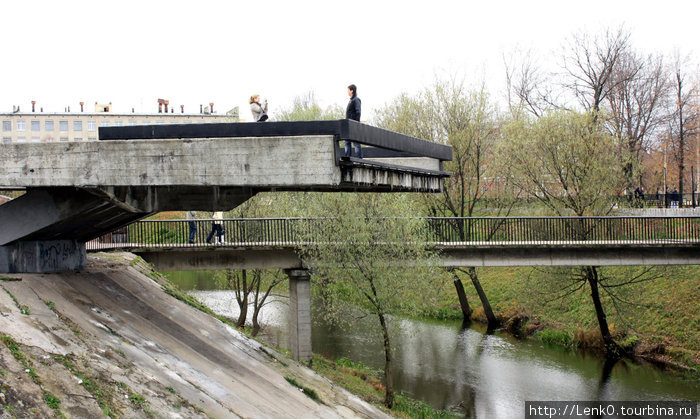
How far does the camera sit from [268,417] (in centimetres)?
1247

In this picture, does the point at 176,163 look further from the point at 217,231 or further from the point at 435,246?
the point at 435,246

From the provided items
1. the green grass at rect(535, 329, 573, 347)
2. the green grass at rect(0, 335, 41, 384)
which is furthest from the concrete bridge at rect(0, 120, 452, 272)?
the green grass at rect(535, 329, 573, 347)

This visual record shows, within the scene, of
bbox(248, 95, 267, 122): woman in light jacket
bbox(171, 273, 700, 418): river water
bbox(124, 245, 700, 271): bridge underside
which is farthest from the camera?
bbox(124, 245, 700, 271): bridge underside

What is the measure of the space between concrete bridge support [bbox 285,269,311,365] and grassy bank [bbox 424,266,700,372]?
8.31 m

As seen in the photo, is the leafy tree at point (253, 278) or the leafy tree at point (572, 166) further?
the leafy tree at point (253, 278)

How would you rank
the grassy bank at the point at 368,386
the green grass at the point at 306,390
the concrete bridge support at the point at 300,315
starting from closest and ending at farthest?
the green grass at the point at 306,390 → the grassy bank at the point at 368,386 → the concrete bridge support at the point at 300,315

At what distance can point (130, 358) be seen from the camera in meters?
12.1

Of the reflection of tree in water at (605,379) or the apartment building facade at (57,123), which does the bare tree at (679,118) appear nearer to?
the reflection of tree in water at (605,379)

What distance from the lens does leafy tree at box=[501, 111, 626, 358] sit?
2989cm

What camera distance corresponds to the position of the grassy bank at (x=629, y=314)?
92.7 ft

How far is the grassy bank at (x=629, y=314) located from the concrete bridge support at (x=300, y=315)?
831 centimetres

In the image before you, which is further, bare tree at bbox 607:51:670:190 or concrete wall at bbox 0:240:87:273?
bare tree at bbox 607:51:670:190

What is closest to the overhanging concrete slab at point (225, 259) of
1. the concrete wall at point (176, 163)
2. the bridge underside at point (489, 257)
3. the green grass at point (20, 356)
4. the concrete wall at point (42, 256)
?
the bridge underside at point (489, 257)

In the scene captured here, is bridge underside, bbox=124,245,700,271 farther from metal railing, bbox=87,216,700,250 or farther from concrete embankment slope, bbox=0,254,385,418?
concrete embankment slope, bbox=0,254,385,418
